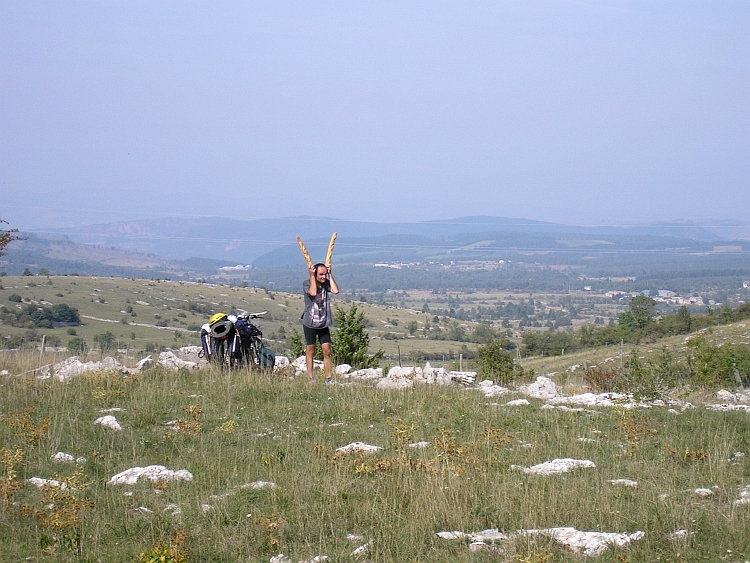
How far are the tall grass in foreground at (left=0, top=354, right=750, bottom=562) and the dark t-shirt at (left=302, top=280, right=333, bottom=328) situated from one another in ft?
6.27

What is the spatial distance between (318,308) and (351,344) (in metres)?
8.76

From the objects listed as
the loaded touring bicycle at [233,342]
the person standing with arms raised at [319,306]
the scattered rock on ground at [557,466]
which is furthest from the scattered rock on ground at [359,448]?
the loaded touring bicycle at [233,342]

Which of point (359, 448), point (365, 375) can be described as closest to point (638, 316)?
point (365, 375)

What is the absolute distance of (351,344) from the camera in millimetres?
21047

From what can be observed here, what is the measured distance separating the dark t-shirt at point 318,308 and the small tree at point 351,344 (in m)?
7.10

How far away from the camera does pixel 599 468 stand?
7176 mm

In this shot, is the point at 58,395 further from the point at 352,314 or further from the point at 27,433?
the point at 352,314

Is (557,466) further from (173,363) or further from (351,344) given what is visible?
(351,344)

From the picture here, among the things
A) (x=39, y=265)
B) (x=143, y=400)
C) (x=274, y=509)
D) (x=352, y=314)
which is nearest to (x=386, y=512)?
(x=274, y=509)

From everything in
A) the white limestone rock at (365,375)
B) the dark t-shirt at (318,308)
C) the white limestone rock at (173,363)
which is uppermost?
the dark t-shirt at (318,308)

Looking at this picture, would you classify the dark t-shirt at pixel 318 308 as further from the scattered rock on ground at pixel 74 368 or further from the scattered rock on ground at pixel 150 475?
the scattered rock on ground at pixel 150 475

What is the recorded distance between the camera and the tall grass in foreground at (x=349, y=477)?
5207mm

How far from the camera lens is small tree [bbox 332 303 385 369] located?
19.8m

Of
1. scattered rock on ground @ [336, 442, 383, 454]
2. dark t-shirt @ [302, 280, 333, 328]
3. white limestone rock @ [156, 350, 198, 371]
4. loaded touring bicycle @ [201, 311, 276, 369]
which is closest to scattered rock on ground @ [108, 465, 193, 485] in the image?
scattered rock on ground @ [336, 442, 383, 454]
